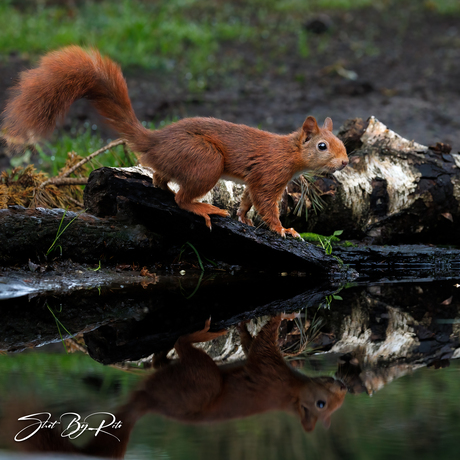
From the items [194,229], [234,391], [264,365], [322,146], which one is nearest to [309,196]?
[322,146]

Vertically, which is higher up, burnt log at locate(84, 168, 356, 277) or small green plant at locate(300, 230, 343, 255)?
burnt log at locate(84, 168, 356, 277)

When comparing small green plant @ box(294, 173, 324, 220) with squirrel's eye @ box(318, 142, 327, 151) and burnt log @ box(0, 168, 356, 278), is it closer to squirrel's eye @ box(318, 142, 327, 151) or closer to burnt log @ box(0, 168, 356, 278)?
burnt log @ box(0, 168, 356, 278)

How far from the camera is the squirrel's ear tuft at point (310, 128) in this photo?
4.14m

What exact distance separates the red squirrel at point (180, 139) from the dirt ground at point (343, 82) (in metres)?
4.10

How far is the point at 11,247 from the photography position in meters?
4.09

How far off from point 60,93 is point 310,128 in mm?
1820

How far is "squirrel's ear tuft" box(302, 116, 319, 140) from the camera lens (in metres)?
4.14

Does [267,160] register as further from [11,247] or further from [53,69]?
[11,247]

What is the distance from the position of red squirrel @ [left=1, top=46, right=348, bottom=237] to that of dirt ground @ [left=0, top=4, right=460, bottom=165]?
13.5 feet

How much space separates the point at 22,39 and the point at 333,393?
1002 cm

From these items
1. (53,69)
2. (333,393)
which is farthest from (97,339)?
(53,69)

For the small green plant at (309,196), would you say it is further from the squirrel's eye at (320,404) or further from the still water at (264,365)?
the squirrel's eye at (320,404)

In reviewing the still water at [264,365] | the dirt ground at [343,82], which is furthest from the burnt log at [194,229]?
the dirt ground at [343,82]

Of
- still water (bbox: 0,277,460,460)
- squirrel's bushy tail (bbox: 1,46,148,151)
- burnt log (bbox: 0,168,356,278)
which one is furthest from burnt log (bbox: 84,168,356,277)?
squirrel's bushy tail (bbox: 1,46,148,151)
